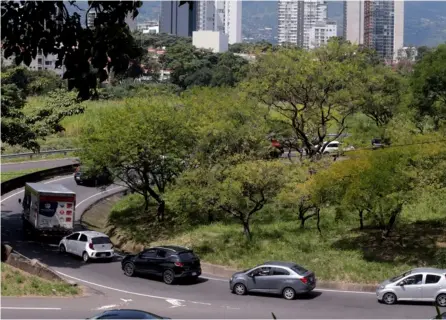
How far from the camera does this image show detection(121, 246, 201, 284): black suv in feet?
79.9

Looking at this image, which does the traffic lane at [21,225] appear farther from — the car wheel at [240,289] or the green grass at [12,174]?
the car wheel at [240,289]

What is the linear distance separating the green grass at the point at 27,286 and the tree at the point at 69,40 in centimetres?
1384

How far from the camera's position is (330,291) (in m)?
23.5

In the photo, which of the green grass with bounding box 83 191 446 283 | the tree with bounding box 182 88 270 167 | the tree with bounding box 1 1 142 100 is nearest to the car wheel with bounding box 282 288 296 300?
the green grass with bounding box 83 191 446 283

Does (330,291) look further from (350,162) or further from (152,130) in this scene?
(152,130)

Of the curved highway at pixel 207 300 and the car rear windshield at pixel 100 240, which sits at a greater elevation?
the car rear windshield at pixel 100 240

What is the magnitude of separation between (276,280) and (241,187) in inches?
247

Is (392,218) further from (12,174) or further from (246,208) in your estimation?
(12,174)

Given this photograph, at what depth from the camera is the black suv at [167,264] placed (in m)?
24.4

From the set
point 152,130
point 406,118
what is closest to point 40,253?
point 152,130

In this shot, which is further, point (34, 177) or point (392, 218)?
point (34, 177)

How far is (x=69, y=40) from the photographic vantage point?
736cm

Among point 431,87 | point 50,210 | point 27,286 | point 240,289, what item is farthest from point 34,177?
point 431,87

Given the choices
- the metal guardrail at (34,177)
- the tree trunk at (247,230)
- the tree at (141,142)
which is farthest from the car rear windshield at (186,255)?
the metal guardrail at (34,177)
